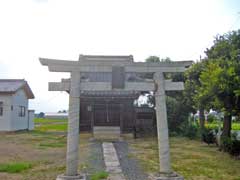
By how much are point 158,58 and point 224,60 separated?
15.7 metres

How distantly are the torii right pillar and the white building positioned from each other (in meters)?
20.2

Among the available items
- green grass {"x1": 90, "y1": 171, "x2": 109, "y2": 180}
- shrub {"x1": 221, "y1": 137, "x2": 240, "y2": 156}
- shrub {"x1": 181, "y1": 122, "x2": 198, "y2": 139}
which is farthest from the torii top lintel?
shrub {"x1": 181, "y1": 122, "x2": 198, "y2": 139}

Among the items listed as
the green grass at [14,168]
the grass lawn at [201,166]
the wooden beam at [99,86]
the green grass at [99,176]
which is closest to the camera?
the wooden beam at [99,86]

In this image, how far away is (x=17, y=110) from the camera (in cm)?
2636

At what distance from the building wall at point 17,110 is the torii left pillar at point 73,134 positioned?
2022 cm

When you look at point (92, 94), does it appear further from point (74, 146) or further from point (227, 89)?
point (74, 146)

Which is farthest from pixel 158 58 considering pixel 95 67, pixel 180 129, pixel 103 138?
pixel 95 67

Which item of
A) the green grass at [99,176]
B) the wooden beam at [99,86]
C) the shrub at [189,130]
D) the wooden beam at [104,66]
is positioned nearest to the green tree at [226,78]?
the wooden beam at [104,66]

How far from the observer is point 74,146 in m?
6.42

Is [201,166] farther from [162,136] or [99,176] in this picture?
[162,136]

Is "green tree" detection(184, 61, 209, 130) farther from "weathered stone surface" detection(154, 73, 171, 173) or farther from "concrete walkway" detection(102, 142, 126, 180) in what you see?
"weathered stone surface" detection(154, 73, 171, 173)

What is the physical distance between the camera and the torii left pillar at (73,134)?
637cm

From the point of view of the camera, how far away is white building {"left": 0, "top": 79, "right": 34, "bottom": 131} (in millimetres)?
24469

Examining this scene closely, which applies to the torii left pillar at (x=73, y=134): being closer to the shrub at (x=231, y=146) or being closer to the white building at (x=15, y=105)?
the shrub at (x=231, y=146)
